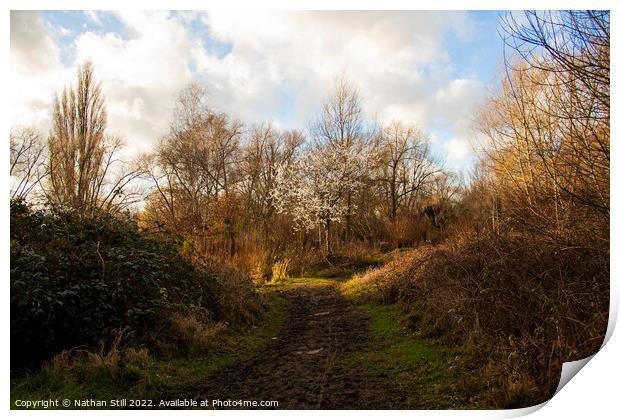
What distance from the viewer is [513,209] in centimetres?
647

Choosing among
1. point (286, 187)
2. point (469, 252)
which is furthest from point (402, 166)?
point (469, 252)

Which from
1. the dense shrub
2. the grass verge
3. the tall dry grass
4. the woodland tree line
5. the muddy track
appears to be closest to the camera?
the tall dry grass

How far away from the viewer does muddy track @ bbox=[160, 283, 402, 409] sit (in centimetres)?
439

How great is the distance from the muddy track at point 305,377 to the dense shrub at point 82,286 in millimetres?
1297

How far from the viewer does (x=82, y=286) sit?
530 centimetres

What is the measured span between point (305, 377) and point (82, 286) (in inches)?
112

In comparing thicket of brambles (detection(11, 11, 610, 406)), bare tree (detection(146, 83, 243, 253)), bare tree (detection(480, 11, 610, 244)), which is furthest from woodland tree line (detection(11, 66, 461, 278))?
bare tree (detection(480, 11, 610, 244))

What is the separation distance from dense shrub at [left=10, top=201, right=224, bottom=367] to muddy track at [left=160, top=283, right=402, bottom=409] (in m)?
1.30

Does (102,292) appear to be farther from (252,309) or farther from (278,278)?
(278,278)

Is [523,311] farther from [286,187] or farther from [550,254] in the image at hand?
[286,187]

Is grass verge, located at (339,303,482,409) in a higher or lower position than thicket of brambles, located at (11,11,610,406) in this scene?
lower

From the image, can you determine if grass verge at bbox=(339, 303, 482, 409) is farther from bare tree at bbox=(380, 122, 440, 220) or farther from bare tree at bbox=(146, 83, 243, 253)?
bare tree at bbox=(380, 122, 440, 220)

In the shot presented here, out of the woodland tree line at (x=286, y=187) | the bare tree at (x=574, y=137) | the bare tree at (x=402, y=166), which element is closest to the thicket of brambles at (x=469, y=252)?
the bare tree at (x=574, y=137)

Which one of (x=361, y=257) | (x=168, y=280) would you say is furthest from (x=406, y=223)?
(x=168, y=280)
